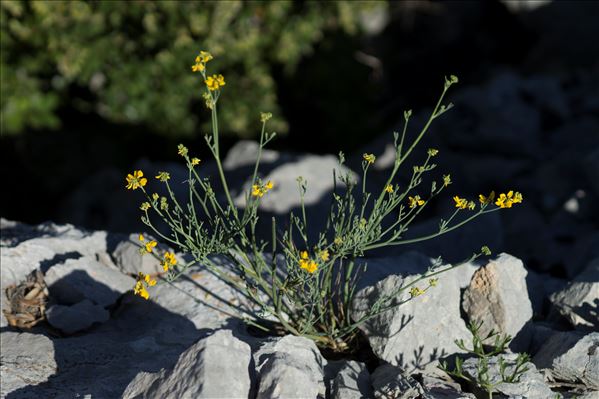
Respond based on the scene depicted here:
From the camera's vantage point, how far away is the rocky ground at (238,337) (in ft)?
10.7

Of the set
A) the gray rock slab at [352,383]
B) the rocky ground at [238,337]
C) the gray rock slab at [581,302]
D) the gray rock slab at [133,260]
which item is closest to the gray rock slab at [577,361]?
the rocky ground at [238,337]

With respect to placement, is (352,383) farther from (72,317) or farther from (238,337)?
(72,317)

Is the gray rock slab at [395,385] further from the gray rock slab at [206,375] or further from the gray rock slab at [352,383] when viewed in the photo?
the gray rock slab at [206,375]

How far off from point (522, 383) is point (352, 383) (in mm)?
700

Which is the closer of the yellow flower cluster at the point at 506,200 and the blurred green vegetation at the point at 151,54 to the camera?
the yellow flower cluster at the point at 506,200

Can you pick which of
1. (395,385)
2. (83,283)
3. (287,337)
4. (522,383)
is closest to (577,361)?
(522,383)

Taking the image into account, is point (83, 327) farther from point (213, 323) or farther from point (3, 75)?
point (3, 75)

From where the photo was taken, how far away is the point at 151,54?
843cm

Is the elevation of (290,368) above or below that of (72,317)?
below

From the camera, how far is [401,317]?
368cm

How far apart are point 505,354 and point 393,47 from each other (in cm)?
940

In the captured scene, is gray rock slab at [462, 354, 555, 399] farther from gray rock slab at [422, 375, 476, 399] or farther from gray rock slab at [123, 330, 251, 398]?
gray rock slab at [123, 330, 251, 398]

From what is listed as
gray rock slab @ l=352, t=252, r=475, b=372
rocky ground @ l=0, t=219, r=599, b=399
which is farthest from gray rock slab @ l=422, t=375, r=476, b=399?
gray rock slab @ l=352, t=252, r=475, b=372

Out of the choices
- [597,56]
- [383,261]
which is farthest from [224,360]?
[597,56]
